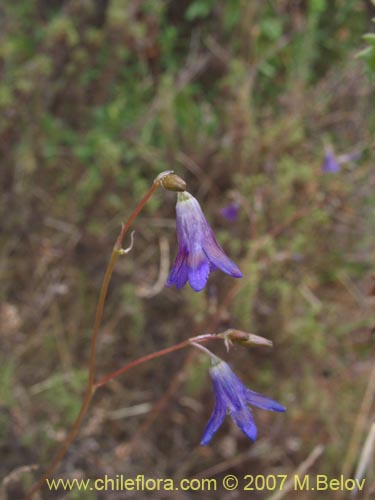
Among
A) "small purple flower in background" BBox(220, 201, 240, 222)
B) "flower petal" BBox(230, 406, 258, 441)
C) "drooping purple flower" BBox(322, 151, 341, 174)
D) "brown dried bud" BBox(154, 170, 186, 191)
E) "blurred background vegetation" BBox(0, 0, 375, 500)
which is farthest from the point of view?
"drooping purple flower" BBox(322, 151, 341, 174)

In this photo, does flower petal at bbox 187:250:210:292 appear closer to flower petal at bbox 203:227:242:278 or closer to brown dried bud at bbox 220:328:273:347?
flower petal at bbox 203:227:242:278

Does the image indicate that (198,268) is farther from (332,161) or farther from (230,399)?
(332,161)

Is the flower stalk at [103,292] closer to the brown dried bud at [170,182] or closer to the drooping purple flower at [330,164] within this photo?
the brown dried bud at [170,182]

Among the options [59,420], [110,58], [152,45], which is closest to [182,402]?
[59,420]

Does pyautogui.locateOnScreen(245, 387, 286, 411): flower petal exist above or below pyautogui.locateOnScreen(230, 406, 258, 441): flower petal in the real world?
above

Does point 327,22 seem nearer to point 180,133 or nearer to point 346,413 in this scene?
point 180,133

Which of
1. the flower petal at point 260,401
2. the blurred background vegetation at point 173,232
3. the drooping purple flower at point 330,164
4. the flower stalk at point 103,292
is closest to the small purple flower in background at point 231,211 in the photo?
the blurred background vegetation at point 173,232

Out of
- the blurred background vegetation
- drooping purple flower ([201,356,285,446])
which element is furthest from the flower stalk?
the blurred background vegetation
